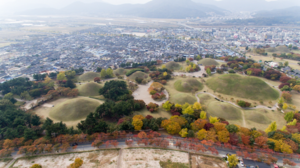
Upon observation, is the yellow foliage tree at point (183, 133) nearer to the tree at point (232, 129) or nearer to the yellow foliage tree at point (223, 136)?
the yellow foliage tree at point (223, 136)

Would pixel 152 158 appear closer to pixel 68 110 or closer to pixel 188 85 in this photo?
pixel 68 110

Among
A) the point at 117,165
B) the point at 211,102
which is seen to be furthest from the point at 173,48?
the point at 117,165

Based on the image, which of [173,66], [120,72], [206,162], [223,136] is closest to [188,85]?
[173,66]

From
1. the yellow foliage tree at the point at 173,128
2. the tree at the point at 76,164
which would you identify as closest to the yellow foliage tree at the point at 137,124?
the yellow foliage tree at the point at 173,128

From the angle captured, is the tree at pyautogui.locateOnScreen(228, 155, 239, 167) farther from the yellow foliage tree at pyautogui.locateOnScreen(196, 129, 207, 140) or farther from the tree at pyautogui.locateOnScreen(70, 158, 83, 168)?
the tree at pyautogui.locateOnScreen(70, 158, 83, 168)

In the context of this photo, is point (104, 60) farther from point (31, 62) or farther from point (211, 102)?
point (211, 102)
